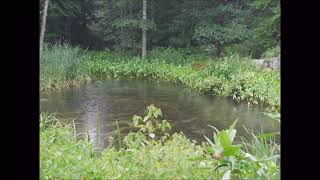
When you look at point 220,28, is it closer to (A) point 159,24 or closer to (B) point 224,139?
(A) point 159,24

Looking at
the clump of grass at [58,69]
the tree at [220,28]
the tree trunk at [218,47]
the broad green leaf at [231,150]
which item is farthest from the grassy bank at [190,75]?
the broad green leaf at [231,150]

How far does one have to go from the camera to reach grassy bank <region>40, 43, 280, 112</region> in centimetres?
1003

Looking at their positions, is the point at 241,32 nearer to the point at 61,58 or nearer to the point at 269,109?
the point at 61,58

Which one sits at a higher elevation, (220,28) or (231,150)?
(220,28)

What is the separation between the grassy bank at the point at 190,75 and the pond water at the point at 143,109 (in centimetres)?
38

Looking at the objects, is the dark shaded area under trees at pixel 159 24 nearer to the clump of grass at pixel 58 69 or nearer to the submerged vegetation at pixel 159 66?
the submerged vegetation at pixel 159 66

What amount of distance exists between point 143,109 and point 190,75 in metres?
5.31

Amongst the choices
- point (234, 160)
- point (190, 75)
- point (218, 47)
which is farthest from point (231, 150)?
point (218, 47)

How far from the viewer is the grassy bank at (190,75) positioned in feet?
32.9

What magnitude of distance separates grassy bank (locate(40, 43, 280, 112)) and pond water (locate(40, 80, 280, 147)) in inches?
15.0

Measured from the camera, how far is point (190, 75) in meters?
14.0

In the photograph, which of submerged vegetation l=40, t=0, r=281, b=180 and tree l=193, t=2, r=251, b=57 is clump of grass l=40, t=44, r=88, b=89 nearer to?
submerged vegetation l=40, t=0, r=281, b=180
